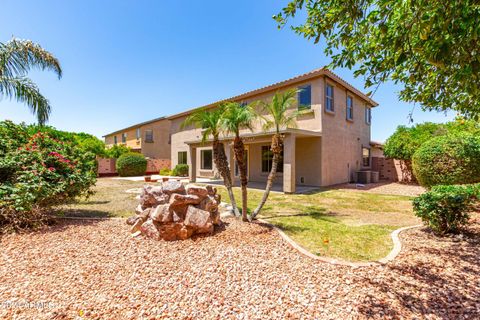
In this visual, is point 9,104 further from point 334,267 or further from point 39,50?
point 334,267

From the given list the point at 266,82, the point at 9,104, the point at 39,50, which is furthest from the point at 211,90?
the point at 9,104

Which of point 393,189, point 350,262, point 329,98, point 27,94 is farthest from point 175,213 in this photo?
point 393,189

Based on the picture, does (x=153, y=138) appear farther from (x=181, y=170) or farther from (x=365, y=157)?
(x=365, y=157)

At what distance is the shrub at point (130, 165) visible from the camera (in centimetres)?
2275

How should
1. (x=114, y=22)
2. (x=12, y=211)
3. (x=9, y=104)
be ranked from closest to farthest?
(x=12, y=211) → (x=9, y=104) → (x=114, y=22)

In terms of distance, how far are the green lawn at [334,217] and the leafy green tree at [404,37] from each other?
3.28 meters

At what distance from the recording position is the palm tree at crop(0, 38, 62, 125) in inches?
310

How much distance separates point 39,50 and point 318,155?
1392cm

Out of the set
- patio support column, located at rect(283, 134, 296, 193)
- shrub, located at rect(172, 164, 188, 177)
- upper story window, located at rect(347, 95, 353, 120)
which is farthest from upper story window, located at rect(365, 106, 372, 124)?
shrub, located at rect(172, 164, 188, 177)

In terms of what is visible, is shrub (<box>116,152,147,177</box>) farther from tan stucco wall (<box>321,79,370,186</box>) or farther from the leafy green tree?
the leafy green tree

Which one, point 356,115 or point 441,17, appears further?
point 356,115

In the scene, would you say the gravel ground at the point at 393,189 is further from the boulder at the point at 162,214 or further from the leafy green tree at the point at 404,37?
the boulder at the point at 162,214

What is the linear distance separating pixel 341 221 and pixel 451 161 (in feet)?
21.2

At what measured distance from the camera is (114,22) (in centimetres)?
984
